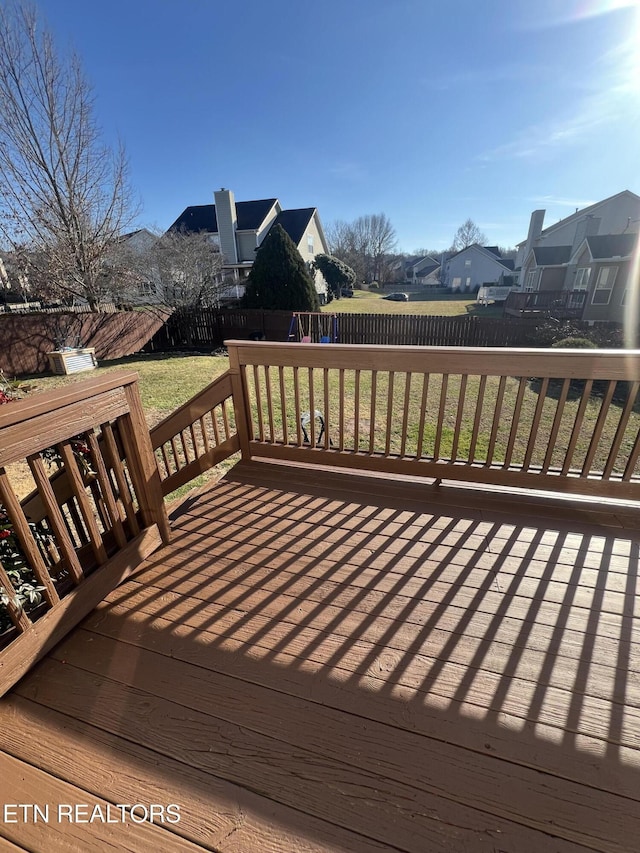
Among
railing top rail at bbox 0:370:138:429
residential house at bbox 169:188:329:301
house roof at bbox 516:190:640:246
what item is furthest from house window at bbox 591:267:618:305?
railing top rail at bbox 0:370:138:429

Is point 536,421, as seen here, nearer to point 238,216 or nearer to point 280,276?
point 280,276

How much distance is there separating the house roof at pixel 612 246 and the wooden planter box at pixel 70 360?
20.3 m

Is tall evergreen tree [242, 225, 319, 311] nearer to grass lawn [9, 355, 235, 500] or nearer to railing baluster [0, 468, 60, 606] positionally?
grass lawn [9, 355, 235, 500]

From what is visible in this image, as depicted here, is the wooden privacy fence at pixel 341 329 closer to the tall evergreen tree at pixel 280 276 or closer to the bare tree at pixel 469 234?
the tall evergreen tree at pixel 280 276

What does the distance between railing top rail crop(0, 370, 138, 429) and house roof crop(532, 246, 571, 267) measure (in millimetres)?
27606

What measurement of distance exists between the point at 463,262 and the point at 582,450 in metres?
37.2

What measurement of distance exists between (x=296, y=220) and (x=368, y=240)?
86.3ft

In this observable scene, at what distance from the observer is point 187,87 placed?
933 centimetres

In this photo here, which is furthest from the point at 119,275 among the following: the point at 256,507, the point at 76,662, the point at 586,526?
the point at 586,526

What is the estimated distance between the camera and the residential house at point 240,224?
18734 mm

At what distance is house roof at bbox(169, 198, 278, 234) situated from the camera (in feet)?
63.5

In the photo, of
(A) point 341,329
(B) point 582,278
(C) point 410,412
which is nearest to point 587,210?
(B) point 582,278

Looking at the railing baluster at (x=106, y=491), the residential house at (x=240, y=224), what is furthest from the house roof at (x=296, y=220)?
the railing baluster at (x=106, y=491)

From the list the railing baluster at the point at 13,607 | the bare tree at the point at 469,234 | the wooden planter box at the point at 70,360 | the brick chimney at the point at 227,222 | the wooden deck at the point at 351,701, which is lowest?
the wooden planter box at the point at 70,360
